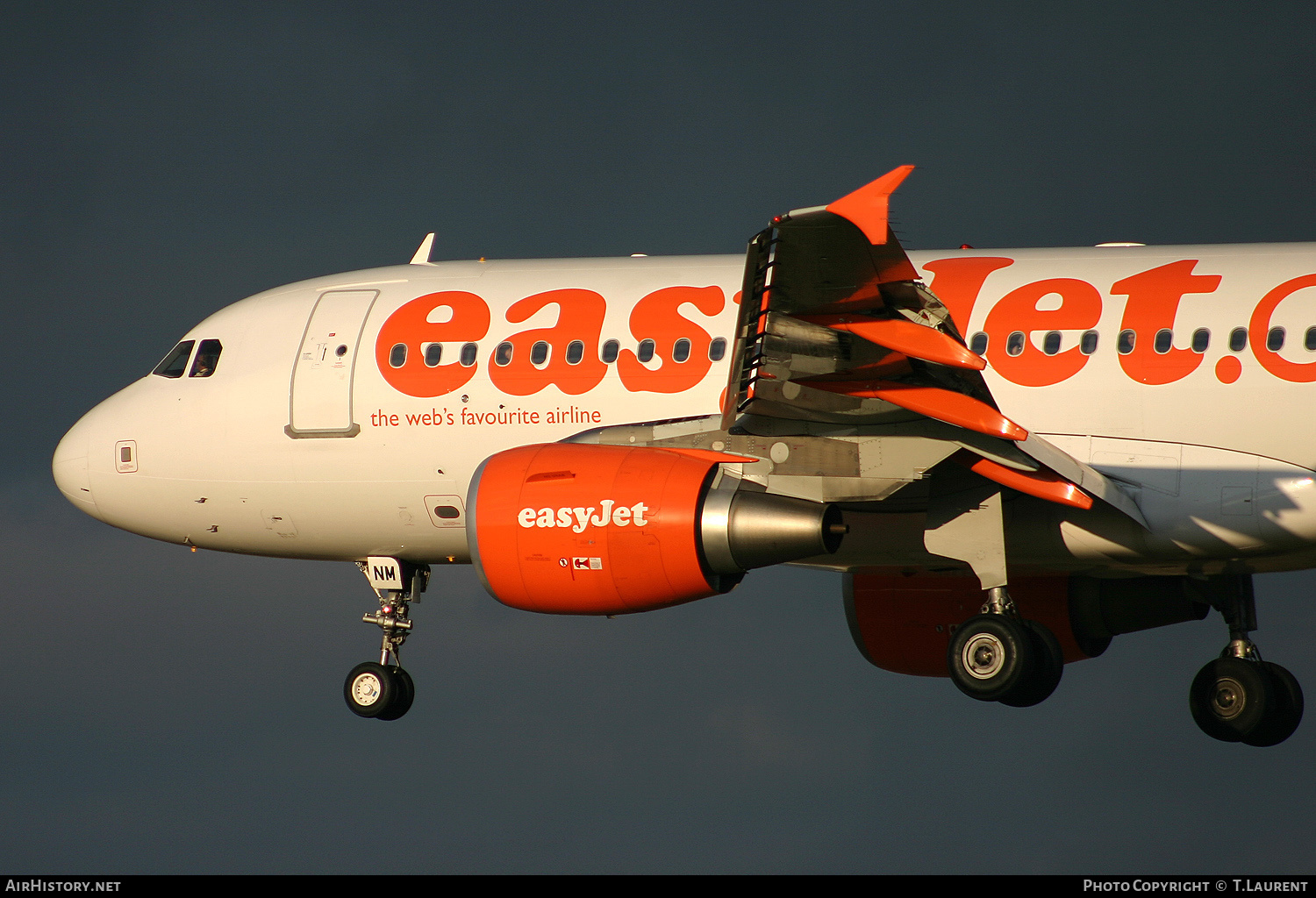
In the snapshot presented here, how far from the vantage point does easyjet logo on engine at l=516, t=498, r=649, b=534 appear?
42.6ft

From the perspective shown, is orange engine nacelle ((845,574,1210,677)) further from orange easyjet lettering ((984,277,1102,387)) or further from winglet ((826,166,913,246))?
winglet ((826,166,913,246))

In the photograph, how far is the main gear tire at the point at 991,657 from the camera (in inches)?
539

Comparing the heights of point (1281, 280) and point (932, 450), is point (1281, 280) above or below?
above

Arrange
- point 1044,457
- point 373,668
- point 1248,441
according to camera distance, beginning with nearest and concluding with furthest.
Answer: point 1044,457
point 1248,441
point 373,668

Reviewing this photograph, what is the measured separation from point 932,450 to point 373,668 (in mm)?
7115

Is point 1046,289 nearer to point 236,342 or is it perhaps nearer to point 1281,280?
point 1281,280

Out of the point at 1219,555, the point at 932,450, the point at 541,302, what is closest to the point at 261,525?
the point at 541,302

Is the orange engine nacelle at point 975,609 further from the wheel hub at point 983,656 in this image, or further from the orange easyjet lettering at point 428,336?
the orange easyjet lettering at point 428,336

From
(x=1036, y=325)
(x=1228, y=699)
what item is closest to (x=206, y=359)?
(x=1036, y=325)

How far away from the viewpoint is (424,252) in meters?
18.4

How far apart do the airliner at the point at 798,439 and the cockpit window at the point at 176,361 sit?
39mm

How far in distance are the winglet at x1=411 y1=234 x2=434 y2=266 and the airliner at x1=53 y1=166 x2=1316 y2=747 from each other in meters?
0.04

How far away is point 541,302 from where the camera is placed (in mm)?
16281

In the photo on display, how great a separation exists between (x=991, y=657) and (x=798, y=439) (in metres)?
2.52
